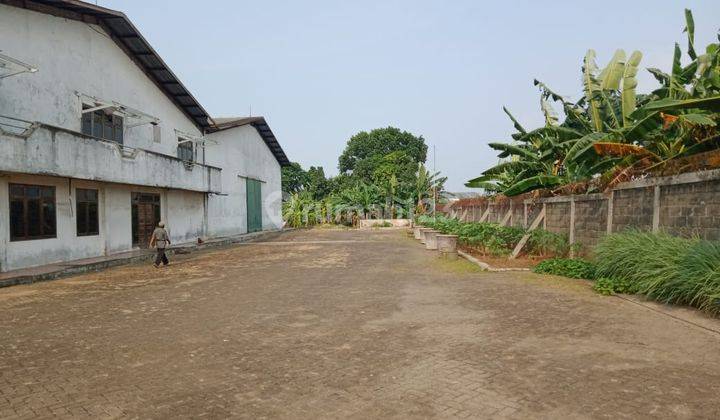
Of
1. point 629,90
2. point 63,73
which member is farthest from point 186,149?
point 629,90

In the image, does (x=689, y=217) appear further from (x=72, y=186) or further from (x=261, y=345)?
(x=72, y=186)

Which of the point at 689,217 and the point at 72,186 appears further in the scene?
the point at 72,186

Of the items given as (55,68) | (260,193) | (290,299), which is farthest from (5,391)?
(260,193)

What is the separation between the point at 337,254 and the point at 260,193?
1826 cm

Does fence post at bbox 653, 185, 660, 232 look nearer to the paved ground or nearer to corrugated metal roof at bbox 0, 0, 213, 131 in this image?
the paved ground

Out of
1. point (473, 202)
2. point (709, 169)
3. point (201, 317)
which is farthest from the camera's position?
point (473, 202)

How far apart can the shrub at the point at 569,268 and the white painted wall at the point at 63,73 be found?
49.8ft

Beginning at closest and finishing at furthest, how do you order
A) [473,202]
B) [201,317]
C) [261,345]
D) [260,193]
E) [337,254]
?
[261,345] < [201,317] < [337,254] < [473,202] < [260,193]

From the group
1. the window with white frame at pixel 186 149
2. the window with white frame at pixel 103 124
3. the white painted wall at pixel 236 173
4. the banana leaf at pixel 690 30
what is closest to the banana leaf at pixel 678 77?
the banana leaf at pixel 690 30

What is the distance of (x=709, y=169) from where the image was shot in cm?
829

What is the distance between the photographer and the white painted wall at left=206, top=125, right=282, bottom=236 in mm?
27177

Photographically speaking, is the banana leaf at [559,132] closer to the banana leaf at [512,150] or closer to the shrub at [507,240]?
the banana leaf at [512,150]

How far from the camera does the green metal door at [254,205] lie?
32.2 meters

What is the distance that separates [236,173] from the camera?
2998 centimetres
